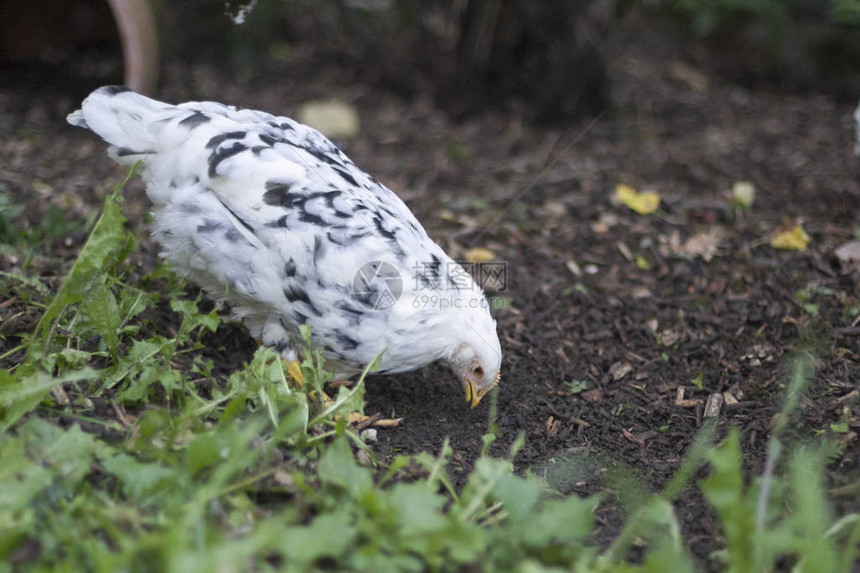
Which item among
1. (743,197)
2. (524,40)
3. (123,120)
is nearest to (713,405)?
(743,197)

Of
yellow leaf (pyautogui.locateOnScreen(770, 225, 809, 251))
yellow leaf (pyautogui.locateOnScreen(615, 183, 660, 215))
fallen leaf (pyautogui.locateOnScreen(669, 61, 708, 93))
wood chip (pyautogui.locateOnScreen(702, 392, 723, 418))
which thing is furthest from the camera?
fallen leaf (pyautogui.locateOnScreen(669, 61, 708, 93))

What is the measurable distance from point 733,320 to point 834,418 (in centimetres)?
86

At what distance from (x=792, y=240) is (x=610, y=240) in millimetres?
913

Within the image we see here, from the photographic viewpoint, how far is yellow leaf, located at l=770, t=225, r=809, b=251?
392 cm

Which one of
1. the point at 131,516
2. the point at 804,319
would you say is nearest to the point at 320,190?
the point at 131,516

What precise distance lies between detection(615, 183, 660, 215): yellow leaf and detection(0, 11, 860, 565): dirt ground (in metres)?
0.06

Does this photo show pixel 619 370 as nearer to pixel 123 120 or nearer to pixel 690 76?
pixel 123 120

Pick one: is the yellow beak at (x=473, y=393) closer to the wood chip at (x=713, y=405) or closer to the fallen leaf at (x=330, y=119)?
the wood chip at (x=713, y=405)

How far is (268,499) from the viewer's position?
6.79 feet
